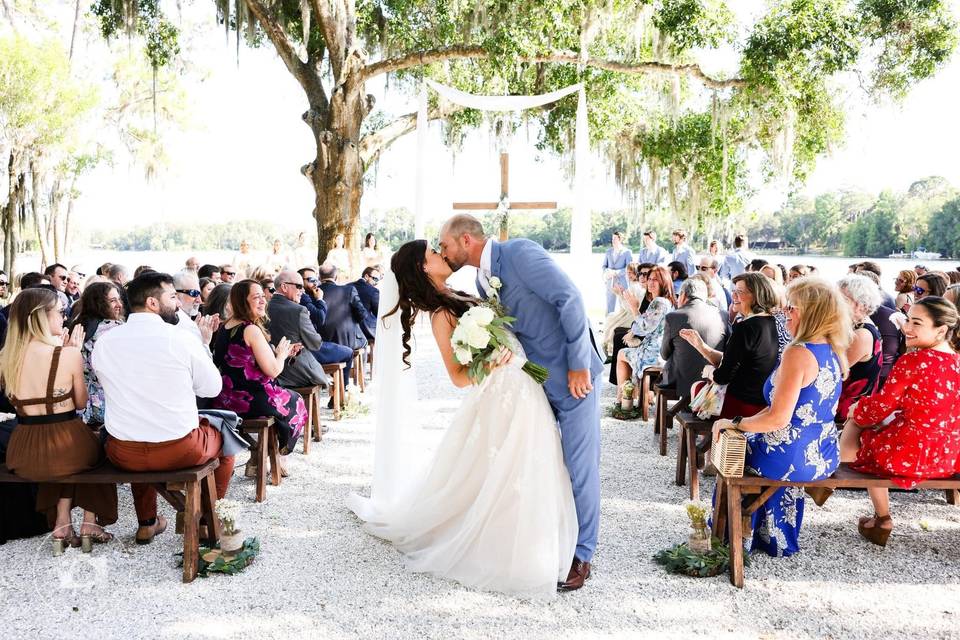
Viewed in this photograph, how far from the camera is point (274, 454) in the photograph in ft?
16.2

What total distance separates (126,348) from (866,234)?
49.4 m

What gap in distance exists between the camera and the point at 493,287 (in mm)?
3346

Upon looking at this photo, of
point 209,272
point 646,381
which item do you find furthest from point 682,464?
point 209,272

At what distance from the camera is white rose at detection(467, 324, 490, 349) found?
3166 mm

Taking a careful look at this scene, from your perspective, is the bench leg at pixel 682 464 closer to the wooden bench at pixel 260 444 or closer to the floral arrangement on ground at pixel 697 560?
the floral arrangement on ground at pixel 697 560

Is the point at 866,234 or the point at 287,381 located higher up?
the point at 866,234

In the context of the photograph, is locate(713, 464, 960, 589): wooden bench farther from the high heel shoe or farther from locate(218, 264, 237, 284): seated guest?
locate(218, 264, 237, 284): seated guest

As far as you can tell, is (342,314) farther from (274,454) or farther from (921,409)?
(921,409)

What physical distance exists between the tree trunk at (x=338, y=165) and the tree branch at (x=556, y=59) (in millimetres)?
557

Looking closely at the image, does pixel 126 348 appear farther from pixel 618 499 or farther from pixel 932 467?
pixel 932 467

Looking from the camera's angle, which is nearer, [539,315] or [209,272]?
[539,315]

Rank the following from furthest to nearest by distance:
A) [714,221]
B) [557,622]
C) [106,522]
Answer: [714,221] < [106,522] < [557,622]

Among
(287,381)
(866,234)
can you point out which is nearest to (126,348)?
(287,381)

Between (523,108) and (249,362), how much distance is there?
27.5ft
